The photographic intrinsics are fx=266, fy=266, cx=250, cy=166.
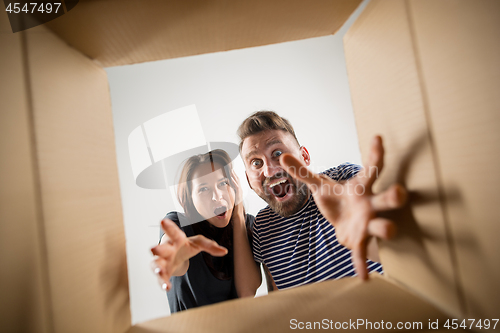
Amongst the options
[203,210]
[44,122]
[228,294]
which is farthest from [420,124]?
[228,294]

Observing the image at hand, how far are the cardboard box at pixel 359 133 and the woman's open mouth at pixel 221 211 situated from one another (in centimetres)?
57

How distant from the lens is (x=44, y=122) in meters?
0.35

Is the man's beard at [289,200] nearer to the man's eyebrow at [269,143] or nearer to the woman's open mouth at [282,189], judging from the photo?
the woman's open mouth at [282,189]

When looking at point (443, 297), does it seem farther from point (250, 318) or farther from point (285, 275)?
point (285, 275)

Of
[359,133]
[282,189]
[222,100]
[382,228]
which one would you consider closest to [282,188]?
[282,189]

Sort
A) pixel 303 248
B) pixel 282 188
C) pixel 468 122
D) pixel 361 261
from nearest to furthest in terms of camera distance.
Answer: pixel 468 122
pixel 361 261
pixel 303 248
pixel 282 188

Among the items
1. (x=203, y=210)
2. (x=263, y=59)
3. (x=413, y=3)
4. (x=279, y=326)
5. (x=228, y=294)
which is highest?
(x=263, y=59)

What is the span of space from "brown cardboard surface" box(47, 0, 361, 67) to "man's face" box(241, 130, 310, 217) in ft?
1.88

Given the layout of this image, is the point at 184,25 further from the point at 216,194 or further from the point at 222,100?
the point at 216,194

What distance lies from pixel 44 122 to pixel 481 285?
1.82 feet

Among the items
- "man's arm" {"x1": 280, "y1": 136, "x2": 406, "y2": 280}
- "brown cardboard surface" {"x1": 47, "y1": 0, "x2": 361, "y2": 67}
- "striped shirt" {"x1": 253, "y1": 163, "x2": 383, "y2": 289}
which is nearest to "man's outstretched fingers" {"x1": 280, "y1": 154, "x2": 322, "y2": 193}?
"man's arm" {"x1": 280, "y1": 136, "x2": 406, "y2": 280}

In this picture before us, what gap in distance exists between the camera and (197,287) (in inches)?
41.0

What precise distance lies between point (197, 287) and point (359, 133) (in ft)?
2.87

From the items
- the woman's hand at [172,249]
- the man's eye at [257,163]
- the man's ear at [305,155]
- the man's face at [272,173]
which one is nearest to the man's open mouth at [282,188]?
the man's face at [272,173]
